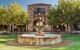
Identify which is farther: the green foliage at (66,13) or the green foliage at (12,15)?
the green foliage at (12,15)

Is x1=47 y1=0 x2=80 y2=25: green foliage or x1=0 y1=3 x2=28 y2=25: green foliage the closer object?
x1=47 y1=0 x2=80 y2=25: green foliage

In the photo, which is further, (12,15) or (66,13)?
(12,15)

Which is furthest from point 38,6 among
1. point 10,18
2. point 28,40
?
point 28,40

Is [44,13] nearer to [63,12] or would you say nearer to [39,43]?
[63,12]

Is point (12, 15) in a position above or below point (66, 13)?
below

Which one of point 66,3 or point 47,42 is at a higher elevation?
point 66,3

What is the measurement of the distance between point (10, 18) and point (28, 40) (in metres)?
25.7

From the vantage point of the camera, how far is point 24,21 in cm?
4934

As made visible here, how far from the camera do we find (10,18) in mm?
47125

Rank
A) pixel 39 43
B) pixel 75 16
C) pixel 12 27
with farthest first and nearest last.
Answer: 1. pixel 12 27
2. pixel 75 16
3. pixel 39 43

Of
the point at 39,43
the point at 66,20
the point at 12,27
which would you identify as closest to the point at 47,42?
the point at 39,43

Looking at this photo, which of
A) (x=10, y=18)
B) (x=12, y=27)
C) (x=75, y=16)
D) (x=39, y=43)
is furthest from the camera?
(x=12, y=27)

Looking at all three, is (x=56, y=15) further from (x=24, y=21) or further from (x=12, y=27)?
(x=12, y=27)

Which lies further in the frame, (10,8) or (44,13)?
(44,13)
